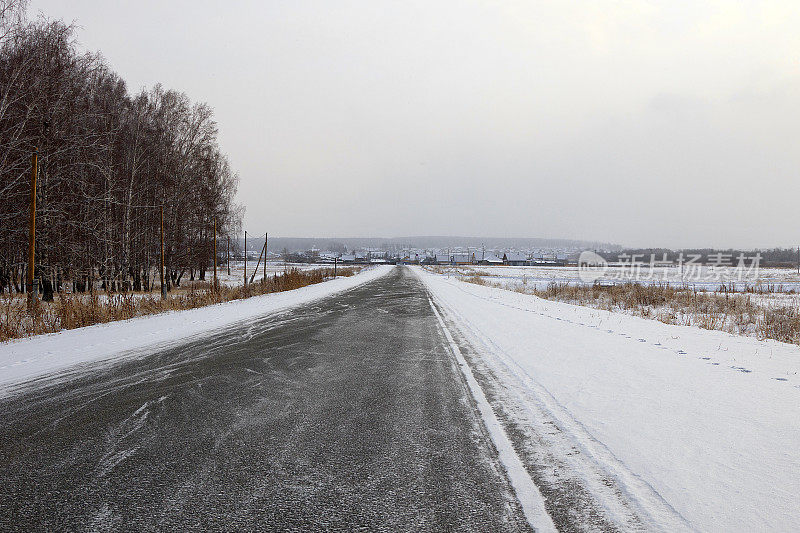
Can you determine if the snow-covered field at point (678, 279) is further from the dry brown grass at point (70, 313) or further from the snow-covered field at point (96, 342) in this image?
the snow-covered field at point (96, 342)

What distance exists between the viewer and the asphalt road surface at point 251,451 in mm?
2701

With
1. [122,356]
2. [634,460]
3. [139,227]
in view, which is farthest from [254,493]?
[139,227]

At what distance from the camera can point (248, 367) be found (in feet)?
23.1

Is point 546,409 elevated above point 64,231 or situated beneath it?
situated beneath

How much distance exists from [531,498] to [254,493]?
1.75 meters

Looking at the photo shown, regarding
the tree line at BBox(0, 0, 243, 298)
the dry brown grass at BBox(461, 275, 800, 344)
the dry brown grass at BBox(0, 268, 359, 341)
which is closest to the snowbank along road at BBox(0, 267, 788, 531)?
the dry brown grass at BBox(0, 268, 359, 341)

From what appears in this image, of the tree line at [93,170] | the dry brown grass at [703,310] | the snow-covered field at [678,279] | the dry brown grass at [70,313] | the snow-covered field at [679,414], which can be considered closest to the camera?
the snow-covered field at [679,414]

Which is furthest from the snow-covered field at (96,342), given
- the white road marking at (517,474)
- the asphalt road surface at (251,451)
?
the white road marking at (517,474)

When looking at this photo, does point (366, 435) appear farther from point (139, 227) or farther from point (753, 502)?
point (139, 227)

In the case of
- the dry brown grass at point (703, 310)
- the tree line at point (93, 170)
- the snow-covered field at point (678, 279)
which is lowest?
the snow-covered field at point (678, 279)

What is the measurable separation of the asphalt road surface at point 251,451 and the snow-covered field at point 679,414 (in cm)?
97

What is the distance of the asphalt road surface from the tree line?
1303cm

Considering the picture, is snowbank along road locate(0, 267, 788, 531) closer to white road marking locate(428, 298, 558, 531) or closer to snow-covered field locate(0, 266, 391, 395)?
white road marking locate(428, 298, 558, 531)

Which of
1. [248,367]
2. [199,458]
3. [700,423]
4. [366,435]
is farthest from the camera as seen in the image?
[248,367]
